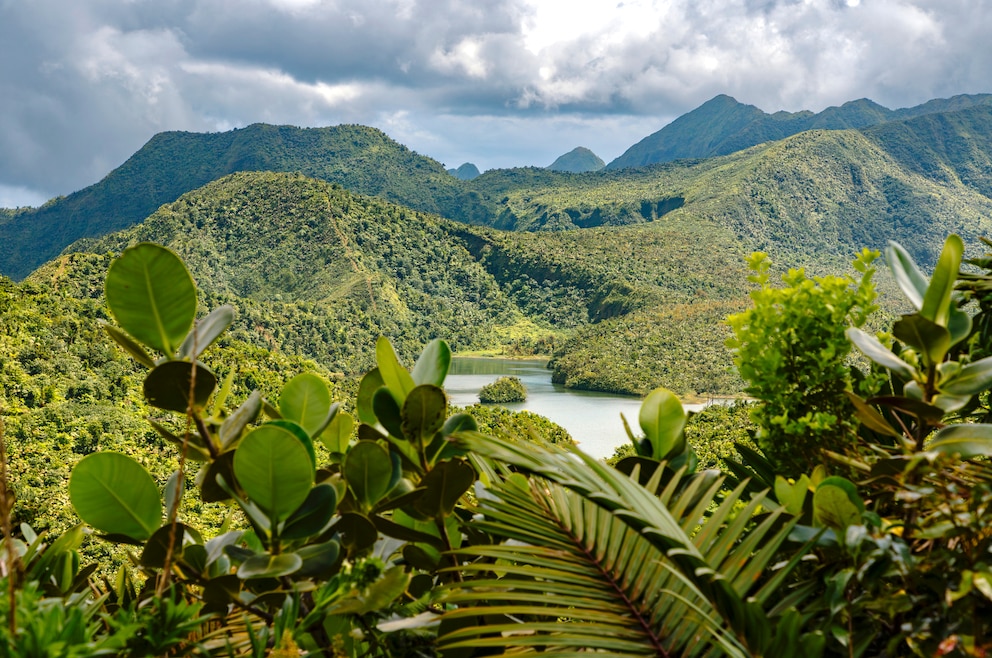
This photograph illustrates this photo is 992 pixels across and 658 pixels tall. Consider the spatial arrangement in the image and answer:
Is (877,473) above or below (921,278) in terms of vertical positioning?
below

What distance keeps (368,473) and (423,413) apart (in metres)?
0.06

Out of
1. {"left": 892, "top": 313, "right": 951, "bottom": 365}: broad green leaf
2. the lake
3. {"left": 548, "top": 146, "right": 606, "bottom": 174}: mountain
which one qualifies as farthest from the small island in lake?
{"left": 548, "top": 146, "right": 606, "bottom": 174}: mountain

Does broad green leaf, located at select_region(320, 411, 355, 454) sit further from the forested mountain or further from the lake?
the forested mountain

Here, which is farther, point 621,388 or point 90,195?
point 90,195

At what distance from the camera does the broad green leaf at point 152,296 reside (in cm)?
45

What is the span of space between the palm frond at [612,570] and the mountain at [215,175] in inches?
4076

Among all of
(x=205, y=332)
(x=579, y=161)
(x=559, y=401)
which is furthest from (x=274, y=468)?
(x=579, y=161)

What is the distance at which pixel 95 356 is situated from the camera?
25906mm

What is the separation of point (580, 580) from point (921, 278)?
0.34 meters

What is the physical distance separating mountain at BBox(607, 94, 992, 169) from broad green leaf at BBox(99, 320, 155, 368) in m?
143

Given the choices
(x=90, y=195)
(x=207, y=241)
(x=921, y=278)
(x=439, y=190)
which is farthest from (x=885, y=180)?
(x=90, y=195)

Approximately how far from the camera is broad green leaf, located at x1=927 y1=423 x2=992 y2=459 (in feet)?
1.48

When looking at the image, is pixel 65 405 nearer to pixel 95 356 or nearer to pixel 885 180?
pixel 95 356

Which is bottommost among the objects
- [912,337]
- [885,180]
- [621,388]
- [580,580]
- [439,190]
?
[621,388]
